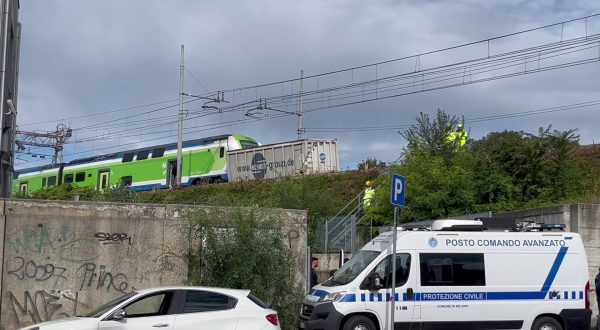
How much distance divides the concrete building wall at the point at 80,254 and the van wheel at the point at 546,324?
275 inches

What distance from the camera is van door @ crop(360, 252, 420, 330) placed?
45.6 feet

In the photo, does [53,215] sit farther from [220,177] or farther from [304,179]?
[220,177]

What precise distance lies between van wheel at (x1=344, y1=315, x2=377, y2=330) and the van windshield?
29.2 inches

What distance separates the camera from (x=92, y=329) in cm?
1017

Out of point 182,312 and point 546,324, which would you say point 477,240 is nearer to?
point 546,324

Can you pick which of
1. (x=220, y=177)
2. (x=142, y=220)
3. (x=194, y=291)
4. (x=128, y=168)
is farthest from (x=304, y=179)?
(x=194, y=291)

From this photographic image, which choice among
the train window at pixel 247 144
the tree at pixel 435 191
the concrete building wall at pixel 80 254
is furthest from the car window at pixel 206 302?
the train window at pixel 247 144

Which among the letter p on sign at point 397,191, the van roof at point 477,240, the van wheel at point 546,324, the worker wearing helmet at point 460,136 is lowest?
the van wheel at point 546,324

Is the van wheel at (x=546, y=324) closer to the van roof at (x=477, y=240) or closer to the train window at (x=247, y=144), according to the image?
the van roof at (x=477, y=240)

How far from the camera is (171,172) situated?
152 ft

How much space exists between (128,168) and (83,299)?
3465 cm

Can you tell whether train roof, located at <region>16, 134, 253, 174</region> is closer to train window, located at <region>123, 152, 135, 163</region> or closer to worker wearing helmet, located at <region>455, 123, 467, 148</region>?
train window, located at <region>123, 152, 135, 163</region>

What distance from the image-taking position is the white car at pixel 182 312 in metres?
10.4

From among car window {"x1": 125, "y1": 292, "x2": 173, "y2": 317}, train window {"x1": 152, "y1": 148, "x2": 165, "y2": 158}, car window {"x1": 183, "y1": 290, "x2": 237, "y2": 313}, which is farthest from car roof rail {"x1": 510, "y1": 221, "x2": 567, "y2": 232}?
train window {"x1": 152, "y1": 148, "x2": 165, "y2": 158}
